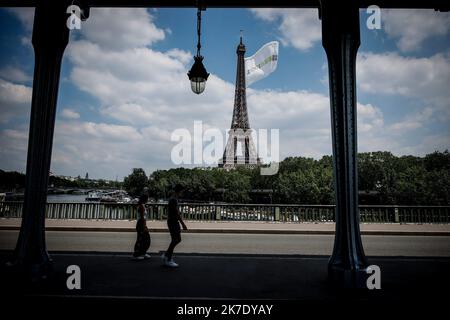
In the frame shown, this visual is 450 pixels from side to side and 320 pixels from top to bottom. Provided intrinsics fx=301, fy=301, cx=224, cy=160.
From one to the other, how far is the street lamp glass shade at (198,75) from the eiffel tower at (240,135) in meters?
61.4

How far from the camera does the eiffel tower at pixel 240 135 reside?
219ft

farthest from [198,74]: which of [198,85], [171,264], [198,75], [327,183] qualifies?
[327,183]

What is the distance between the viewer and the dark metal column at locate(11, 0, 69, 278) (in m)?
5.00

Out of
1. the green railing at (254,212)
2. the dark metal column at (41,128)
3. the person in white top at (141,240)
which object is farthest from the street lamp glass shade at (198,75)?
the green railing at (254,212)

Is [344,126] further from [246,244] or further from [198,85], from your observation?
[246,244]

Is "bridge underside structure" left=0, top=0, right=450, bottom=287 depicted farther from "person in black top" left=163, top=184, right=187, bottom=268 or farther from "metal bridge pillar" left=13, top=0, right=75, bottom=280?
"person in black top" left=163, top=184, right=187, bottom=268

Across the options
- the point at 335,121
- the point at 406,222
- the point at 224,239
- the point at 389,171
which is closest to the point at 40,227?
the point at 335,121

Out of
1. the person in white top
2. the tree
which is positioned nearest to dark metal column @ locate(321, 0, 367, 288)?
the person in white top

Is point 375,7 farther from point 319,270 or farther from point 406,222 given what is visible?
point 406,222

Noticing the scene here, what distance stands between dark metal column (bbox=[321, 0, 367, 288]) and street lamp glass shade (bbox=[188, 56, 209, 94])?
99.3 inches

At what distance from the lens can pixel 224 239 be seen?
11.5 metres

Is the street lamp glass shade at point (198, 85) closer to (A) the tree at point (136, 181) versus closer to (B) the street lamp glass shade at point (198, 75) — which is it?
(B) the street lamp glass shade at point (198, 75)

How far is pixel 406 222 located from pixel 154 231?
535 inches

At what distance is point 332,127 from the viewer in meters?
5.30
